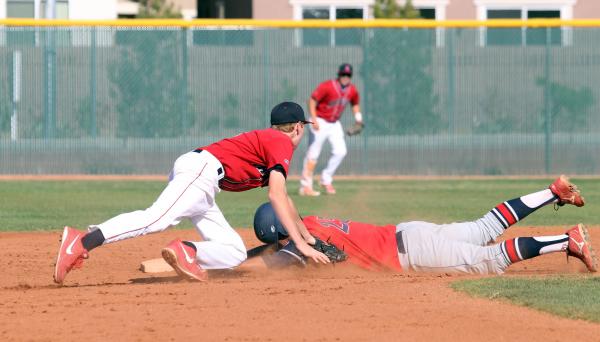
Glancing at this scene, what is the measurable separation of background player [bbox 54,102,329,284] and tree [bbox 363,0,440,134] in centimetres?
1402

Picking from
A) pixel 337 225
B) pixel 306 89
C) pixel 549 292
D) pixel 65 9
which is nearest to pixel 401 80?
pixel 306 89

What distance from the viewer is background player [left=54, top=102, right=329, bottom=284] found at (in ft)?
26.5

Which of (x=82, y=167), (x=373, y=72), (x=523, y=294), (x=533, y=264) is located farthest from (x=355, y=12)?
(x=523, y=294)

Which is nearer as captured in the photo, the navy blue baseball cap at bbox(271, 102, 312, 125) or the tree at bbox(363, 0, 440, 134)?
the navy blue baseball cap at bbox(271, 102, 312, 125)

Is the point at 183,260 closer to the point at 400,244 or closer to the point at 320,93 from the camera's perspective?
the point at 400,244

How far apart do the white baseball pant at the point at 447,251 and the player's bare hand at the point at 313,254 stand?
0.82m

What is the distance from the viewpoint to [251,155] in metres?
8.44

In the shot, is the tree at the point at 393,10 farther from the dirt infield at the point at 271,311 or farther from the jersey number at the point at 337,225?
the jersey number at the point at 337,225

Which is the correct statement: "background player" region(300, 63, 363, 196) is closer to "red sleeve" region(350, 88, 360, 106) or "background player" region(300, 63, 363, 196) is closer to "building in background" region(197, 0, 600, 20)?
"red sleeve" region(350, 88, 360, 106)

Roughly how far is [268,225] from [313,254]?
82 centimetres

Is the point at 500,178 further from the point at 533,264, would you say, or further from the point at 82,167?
the point at 533,264

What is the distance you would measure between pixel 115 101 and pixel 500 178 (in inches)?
278

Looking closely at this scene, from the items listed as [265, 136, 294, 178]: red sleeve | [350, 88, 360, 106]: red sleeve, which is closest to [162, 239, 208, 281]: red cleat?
[265, 136, 294, 178]: red sleeve

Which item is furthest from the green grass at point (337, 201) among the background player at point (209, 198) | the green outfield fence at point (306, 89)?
the background player at point (209, 198)
